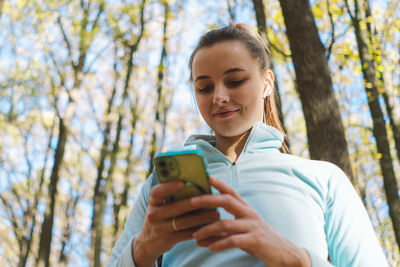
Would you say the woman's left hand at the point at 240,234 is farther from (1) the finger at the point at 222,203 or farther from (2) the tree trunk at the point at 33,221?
(2) the tree trunk at the point at 33,221

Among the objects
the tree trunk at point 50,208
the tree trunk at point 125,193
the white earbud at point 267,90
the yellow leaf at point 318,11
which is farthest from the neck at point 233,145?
the tree trunk at point 125,193

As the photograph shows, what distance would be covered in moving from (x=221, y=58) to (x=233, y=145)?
43 cm

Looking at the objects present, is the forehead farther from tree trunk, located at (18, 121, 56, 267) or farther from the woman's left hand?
tree trunk, located at (18, 121, 56, 267)

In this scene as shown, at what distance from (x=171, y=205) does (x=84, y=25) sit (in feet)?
34.4

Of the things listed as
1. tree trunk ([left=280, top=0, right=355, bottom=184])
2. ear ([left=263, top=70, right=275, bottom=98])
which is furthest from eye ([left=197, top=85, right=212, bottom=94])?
tree trunk ([left=280, top=0, right=355, bottom=184])

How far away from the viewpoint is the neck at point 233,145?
1.84 metres

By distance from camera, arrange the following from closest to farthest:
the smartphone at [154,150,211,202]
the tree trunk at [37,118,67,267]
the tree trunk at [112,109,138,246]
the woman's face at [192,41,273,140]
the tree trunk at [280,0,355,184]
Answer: the smartphone at [154,150,211,202] < the woman's face at [192,41,273,140] < the tree trunk at [280,0,355,184] < the tree trunk at [37,118,67,267] < the tree trunk at [112,109,138,246]

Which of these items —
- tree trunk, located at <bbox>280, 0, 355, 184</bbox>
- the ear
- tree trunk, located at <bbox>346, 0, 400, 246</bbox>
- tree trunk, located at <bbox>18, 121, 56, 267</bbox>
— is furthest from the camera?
tree trunk, located at <bbox>18, 121, 56, 267</bbox>

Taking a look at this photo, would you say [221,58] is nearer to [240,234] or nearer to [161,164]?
[161,164]

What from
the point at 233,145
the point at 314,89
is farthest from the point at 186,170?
the point at 314,89

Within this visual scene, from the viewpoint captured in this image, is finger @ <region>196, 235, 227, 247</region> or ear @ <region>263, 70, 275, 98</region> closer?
finger @ <region>196, 235, 227, 247</region>

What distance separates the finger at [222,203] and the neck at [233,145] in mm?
723

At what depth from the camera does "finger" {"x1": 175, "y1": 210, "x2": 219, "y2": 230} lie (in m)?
1.11

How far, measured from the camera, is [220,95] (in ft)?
5.41
